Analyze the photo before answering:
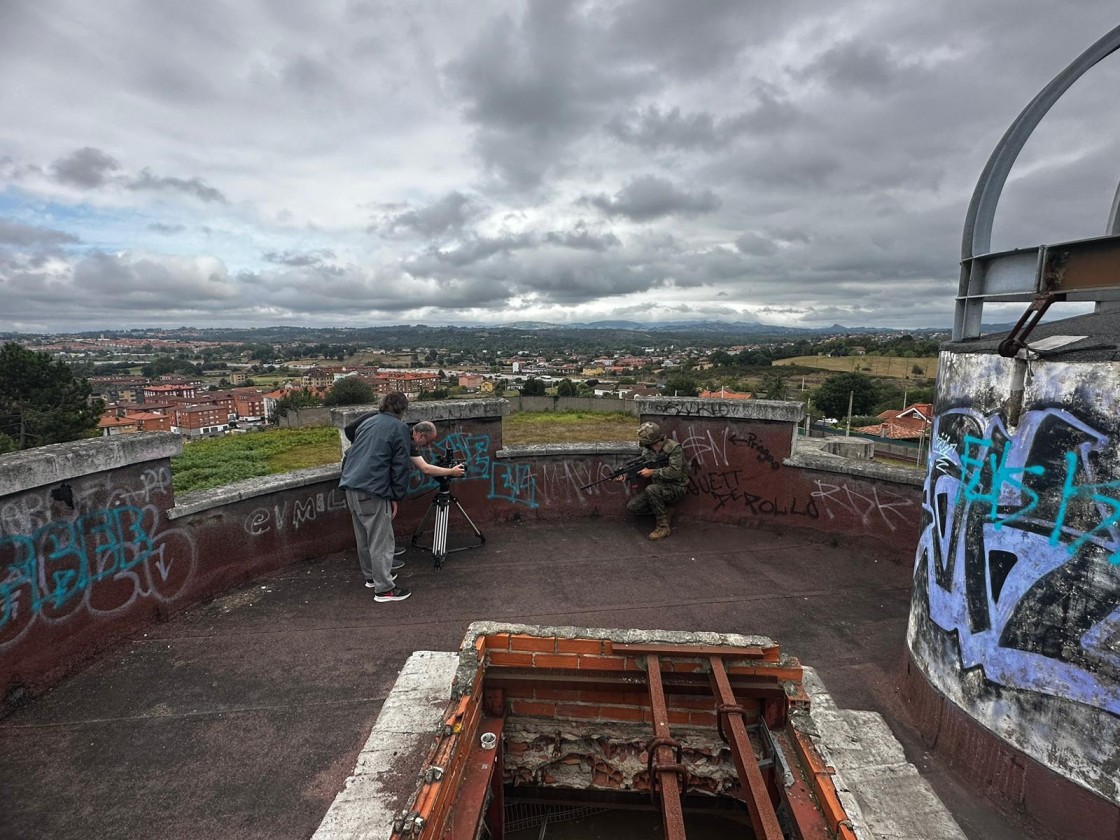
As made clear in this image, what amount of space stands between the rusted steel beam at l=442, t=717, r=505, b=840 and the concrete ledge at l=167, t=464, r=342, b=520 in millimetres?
3394

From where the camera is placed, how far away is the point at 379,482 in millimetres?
5469

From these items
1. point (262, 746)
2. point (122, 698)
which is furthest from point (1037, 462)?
point (122, 698)

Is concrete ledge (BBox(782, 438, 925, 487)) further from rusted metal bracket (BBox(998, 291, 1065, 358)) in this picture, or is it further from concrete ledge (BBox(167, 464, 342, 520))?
concrete ledge (BBox(167, 464, 342, 520))

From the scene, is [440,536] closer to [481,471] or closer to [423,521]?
[423,521]

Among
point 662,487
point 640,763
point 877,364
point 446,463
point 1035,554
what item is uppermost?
point 1035,554

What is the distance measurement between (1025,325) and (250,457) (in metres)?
18.1

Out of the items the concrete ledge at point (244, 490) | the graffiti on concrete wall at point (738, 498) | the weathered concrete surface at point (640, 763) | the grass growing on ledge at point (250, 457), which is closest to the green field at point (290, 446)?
the grass growing on ledge at point (250, 457)

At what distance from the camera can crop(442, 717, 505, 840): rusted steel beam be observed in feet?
9.78

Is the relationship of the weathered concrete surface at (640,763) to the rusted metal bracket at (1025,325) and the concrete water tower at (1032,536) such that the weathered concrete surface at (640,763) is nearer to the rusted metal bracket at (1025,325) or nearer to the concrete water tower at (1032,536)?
the concrete water tower at (1032,536)

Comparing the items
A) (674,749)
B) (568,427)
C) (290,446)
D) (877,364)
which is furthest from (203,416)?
(877,364)

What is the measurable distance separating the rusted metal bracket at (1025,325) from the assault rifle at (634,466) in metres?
4.45

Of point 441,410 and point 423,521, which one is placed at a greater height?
point 441,410

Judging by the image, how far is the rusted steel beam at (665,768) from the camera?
2.61 meters

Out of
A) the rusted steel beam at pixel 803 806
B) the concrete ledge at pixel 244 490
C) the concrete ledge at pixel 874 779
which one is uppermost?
the concrete ledge at pixel 244 490
